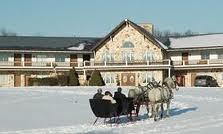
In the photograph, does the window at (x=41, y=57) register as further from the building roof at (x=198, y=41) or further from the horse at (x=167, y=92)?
the horse at (x=167, y=92)

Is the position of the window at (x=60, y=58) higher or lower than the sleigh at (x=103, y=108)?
higher

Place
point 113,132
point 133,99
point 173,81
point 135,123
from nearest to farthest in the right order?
point 113,132 → point 135,123 → point 133,99 → point 173,81

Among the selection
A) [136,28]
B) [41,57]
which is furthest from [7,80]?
[136,28]

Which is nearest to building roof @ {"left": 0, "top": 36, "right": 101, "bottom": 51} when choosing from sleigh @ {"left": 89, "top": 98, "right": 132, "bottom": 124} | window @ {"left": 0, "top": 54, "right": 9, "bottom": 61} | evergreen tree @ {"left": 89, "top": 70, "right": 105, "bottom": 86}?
window @ {"left": 0, "top": 54, "right": 9, "bottom": 61}

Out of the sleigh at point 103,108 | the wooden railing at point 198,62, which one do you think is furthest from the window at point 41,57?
the sleigh at point 103,108

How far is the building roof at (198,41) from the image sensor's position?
215 ft

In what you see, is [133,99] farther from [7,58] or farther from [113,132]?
[7,58]

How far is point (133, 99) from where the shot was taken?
831 inches

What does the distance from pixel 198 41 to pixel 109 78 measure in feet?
41.0

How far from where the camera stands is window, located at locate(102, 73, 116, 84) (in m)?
64.6

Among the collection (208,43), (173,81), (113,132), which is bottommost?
(113,132)

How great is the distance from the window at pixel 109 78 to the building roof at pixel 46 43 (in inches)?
210

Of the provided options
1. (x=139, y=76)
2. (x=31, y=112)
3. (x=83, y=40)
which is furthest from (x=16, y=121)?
(x=83, y=40)

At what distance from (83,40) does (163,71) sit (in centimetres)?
1481
